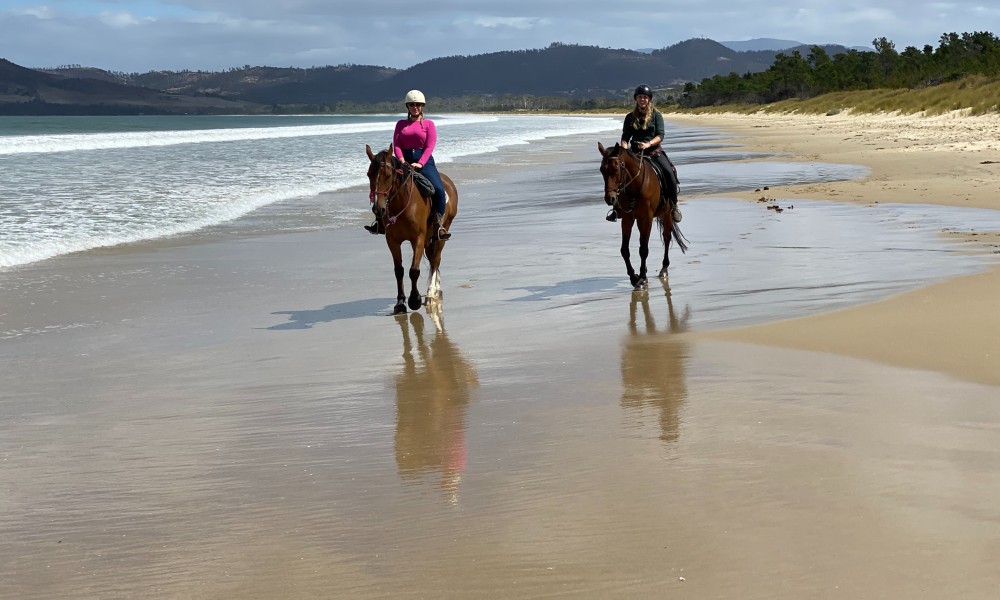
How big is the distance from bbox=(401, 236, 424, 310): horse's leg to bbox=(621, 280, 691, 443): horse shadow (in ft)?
6.60

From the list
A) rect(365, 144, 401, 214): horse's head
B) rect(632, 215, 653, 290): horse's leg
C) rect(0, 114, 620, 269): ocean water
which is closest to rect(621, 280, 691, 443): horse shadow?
rect(632, 215, 653, 290): horse's leg

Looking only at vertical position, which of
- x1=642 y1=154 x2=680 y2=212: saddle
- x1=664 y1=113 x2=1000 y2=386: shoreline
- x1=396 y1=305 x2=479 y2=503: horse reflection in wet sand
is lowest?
x1=396 y1=305 x2=479 y2=503: horse reflection in wet sand

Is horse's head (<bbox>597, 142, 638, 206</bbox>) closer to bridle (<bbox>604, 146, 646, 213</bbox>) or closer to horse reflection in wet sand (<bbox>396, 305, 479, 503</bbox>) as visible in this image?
bridle (<bbox>604, 146, 646, 213</bbox>)

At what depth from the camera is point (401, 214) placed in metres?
10.2

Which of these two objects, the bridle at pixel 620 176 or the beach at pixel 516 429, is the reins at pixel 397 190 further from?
the bridle at pixel 620 176

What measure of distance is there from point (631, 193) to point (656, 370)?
15.7ft

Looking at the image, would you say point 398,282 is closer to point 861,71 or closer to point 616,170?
point 616,170

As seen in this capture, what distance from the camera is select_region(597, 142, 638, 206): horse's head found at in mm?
11125

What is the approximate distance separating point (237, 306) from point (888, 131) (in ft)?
124

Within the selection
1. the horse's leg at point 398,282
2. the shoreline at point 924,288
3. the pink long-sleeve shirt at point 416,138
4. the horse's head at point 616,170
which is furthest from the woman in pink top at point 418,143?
the shoreline at point 924,288

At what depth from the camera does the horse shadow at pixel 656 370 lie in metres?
5.86

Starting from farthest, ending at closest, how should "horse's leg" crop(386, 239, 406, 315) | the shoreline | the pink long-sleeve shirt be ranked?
the pink long-sleeve shirt, "horse's leg" crop(386, 239, 406, 315), the shoreline

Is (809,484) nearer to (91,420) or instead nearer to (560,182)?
(91,420)

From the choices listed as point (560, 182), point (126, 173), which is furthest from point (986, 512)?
point (126, 173)
